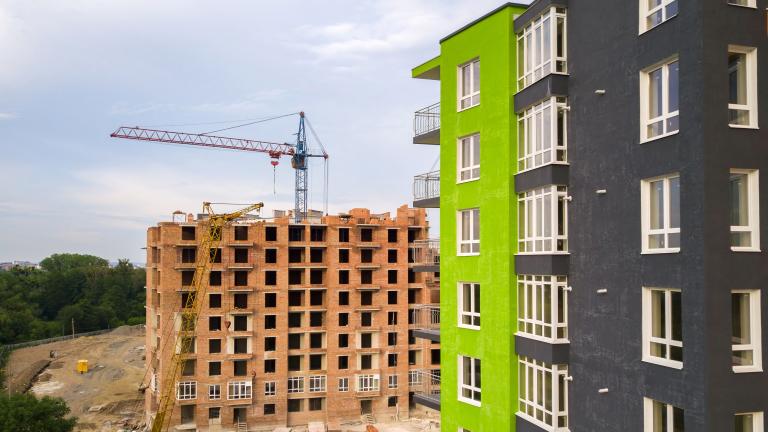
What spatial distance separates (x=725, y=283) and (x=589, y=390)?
4.94 metres

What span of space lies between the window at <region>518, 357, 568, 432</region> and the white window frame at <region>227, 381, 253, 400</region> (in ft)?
166

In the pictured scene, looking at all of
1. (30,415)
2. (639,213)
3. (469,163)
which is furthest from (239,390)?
(639,213)

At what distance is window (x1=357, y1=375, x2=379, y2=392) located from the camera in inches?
2648

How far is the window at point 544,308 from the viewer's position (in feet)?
52.6

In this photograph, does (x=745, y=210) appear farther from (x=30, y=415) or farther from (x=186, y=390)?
(x=186, y=390)

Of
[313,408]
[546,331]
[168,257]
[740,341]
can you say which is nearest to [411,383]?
[313,408]

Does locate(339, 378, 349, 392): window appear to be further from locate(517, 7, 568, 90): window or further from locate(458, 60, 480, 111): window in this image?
locate(517, 7, 568, 90): window

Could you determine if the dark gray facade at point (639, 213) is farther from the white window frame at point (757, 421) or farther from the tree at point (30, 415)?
the tree at point (30, 415)

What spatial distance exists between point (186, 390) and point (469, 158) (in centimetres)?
5175

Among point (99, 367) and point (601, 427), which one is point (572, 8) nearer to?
point (601, 427)

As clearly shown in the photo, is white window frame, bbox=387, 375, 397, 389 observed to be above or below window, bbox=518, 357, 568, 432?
below

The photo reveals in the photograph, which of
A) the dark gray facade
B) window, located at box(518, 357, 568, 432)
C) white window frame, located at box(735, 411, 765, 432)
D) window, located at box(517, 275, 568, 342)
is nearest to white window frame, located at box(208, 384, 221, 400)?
window, located at box(518, 357, 568, 432)

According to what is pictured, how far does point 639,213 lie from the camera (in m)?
13.2

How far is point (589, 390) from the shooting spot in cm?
1495
